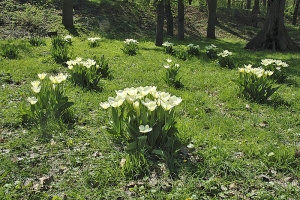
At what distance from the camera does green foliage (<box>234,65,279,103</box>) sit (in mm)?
5426

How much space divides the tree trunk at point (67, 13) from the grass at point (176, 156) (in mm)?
10178

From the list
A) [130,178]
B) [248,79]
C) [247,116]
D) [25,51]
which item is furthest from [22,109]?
[25,51]

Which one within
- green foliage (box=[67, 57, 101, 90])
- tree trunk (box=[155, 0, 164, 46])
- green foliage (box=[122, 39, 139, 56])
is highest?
tree trunk (box=[155, 0, 164, 46])

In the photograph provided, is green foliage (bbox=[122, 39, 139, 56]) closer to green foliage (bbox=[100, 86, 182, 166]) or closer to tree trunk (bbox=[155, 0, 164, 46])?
tree trunk (bbox=[155, 0, 164, 46])

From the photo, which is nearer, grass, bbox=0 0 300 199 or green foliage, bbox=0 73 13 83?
grass, bbox=0 0 300 199

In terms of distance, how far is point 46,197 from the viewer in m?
2.88

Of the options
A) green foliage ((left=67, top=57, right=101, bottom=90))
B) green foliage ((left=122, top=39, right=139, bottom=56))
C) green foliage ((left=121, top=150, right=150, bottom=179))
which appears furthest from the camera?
green foliage ((left=122, top=39, right=139, bottom=56))

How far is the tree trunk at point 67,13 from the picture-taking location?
15.3 meters

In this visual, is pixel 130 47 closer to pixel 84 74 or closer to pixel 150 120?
pixel 84 74

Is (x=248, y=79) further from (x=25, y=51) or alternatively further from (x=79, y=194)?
(x=25, y=51)

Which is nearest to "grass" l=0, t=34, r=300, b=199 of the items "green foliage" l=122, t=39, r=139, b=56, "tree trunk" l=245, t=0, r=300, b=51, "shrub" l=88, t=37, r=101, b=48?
"green foliage" l=122, t=39, r=139, b=56

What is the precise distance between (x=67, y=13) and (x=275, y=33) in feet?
37.0

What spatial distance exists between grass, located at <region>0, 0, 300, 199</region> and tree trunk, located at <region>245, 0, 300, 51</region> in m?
8.79

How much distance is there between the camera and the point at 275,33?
13938 mm
